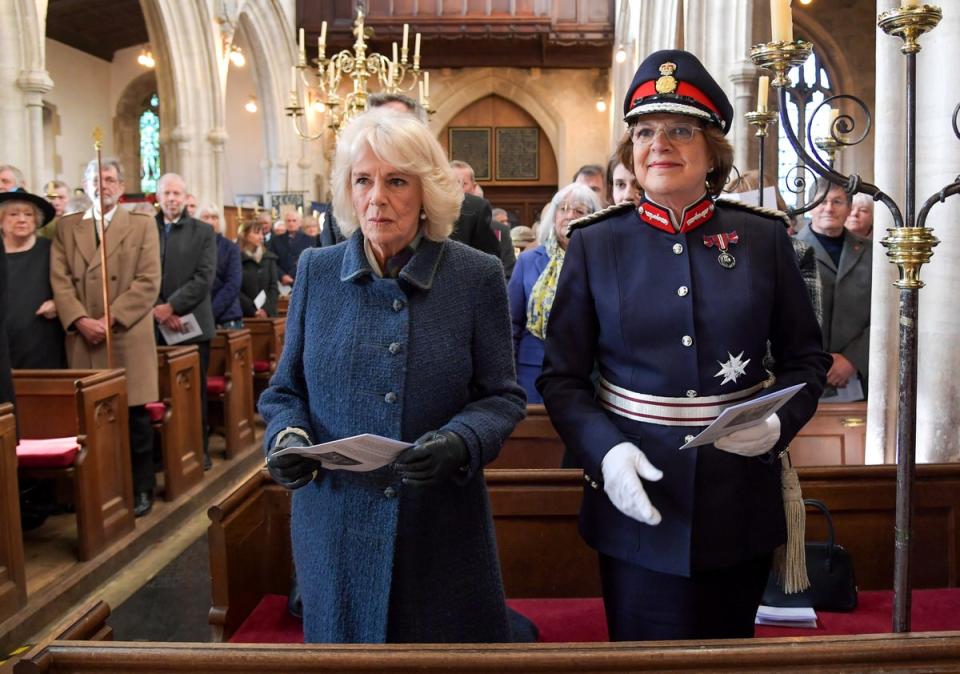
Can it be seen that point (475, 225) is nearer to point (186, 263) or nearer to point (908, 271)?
point (908, 271)

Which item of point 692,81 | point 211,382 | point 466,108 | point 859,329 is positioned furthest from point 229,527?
point 466,108

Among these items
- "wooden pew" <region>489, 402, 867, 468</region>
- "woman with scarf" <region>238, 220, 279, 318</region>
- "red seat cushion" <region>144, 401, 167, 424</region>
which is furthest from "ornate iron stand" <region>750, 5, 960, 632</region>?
"woman with scarf" <region>238, 220, 279, 318</region>

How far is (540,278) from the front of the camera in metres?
3.27

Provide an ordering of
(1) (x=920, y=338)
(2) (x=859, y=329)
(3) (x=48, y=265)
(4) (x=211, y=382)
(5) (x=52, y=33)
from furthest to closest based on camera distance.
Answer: (5) (x=52, y=33) < (4) (x=211, y=382) < (3) (x=48, y=265) < (2) (x=859, y=329) < (1) (x=920, y=338)

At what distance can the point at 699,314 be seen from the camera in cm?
161

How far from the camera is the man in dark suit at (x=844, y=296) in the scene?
364 centimetres

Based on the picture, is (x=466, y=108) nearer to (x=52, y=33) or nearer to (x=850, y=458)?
(x=52, y=33)

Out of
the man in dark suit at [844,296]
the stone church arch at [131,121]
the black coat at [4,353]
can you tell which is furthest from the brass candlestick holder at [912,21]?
the stone church arch at [131,121]

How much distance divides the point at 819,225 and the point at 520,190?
1412cm

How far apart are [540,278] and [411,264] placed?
1.65 metres

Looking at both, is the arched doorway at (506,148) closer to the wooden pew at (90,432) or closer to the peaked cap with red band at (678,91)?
the wooden pew at (90,432)

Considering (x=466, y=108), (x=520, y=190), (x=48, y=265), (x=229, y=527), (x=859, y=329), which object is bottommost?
(x=229, y=527)

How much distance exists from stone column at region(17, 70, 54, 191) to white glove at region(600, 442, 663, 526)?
733 centimetres

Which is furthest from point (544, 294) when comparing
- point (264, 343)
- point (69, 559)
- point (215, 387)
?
point (264, 343)
